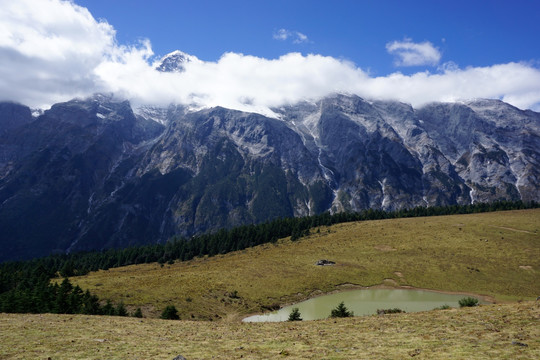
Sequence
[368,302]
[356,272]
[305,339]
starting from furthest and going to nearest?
[356,272]
[368,302]
[305,339]

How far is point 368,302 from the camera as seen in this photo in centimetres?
6334

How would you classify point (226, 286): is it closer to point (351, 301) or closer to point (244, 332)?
point (351, 301)

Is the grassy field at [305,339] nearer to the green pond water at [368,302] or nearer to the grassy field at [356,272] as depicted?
the green pond water at [368,302]

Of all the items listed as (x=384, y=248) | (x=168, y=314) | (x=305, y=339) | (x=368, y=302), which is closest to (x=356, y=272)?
(x=368, y=302)

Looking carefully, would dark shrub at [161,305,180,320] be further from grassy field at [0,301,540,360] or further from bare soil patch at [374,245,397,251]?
bare soil patch at [374,245,397,251]

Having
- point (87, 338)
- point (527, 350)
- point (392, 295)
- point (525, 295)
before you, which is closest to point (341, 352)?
point (527, 350)

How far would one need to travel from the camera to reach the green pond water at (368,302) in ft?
179

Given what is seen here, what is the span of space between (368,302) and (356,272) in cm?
1801

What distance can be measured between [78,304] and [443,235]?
99.6 meters

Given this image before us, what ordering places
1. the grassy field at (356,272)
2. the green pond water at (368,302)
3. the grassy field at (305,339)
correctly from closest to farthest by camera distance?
the grassy field at (305,339), the green pond water at (368,302), the grassy field at (356,272)

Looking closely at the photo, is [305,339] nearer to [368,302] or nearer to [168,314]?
[168,314]

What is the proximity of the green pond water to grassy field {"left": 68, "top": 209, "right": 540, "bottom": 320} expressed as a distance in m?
3.32

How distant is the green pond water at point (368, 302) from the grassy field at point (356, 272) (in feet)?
10.9

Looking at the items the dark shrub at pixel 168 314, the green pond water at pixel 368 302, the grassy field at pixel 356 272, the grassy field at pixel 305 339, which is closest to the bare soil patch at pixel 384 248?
the grassy field at pixel 356 272
